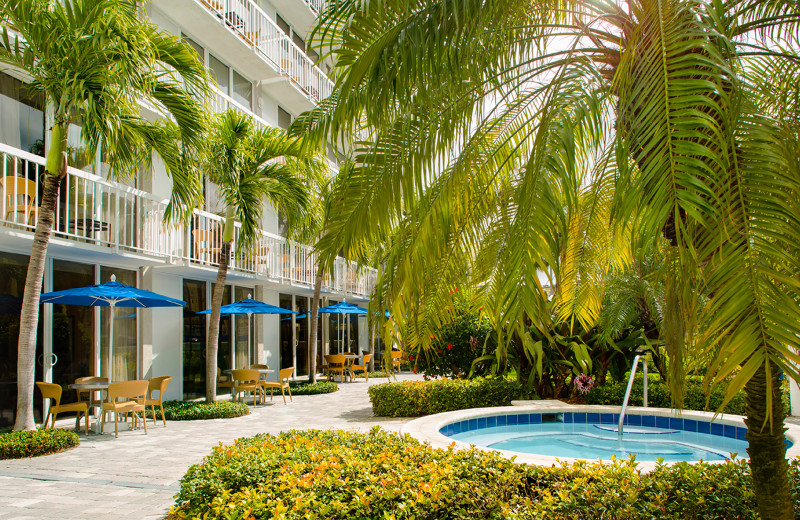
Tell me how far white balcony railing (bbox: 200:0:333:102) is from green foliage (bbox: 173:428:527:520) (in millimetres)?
12799

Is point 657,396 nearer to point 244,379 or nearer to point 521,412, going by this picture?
point 521,412

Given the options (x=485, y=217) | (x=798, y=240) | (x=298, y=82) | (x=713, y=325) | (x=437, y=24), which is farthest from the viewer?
(x=298, y=82)

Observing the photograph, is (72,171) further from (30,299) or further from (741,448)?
(741,448)

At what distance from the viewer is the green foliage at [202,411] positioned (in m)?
11.6

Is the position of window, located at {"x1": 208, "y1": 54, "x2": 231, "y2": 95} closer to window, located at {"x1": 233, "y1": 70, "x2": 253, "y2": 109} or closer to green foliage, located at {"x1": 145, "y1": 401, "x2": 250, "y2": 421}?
window, located at {"x1": 233, "y1": 70, "x2": 253, "y2": 109}

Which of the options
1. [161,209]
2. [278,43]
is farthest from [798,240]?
[278,43]

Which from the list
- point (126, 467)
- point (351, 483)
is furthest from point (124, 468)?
point (351, 483)

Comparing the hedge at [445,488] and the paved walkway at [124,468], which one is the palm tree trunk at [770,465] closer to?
the hedge at [445,488]

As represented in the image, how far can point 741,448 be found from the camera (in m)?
8.27

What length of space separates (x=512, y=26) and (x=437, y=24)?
0.93 meters

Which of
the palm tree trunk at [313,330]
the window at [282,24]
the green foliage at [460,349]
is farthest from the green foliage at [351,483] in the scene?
the window at [282,24]

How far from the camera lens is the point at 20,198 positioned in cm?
961

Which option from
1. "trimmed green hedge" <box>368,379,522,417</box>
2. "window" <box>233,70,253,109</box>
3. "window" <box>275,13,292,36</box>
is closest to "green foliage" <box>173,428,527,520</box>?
"trimmed green hedge" <box>368,379,522,417</box>

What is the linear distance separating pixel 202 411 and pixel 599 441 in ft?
24.2
